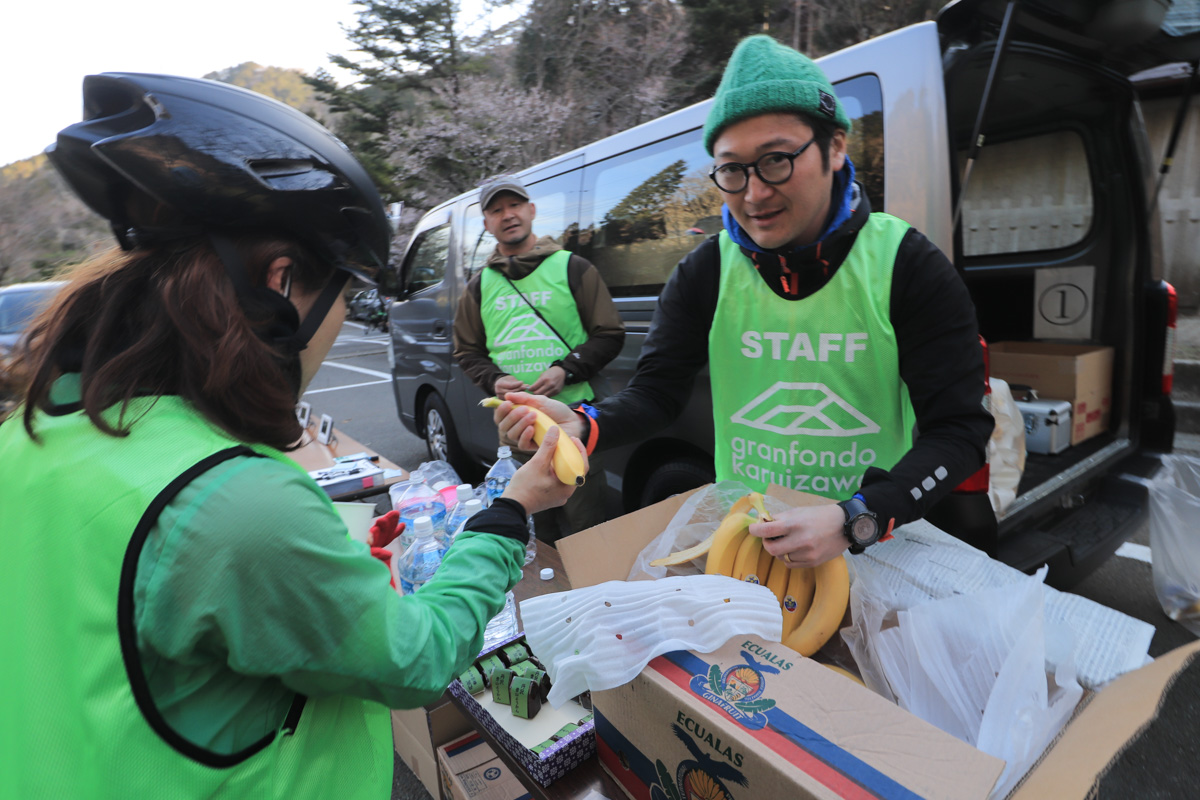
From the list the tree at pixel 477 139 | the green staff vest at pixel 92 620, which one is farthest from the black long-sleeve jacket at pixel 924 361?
the tree at pixel 477 139

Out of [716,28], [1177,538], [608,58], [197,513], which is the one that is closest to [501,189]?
[197,513]

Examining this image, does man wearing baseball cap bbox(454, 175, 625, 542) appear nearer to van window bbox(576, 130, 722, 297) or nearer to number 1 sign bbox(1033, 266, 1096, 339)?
van window bbox(576, 130, 722, 297)

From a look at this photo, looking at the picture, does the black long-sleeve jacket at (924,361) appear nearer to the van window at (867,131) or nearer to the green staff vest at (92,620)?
the van window at (867,131)

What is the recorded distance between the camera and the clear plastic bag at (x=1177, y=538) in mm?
2686

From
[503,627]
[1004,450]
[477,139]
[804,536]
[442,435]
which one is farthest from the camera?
[477,139]

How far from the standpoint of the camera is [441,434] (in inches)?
211

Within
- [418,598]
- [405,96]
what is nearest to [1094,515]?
[418,598]

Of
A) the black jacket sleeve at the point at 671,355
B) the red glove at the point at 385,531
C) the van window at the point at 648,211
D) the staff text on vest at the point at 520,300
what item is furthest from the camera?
the staff text on vest at the point at 520,300

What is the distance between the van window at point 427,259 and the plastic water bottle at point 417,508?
100 inches

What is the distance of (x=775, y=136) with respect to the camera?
151cm

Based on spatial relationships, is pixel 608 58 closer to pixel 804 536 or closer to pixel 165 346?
pixel 804 536

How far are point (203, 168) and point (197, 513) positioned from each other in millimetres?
527

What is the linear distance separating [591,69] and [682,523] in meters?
20.3

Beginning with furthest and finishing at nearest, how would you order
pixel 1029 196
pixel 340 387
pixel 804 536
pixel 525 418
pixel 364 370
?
pixel 364 370, pixel 340 387, pixel 1029 196, pixel 525 418, pixel 804 536
